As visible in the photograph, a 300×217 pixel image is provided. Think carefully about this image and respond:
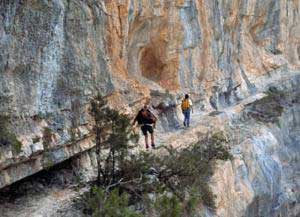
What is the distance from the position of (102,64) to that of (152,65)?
5221 mm

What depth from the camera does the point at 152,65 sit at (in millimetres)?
16594

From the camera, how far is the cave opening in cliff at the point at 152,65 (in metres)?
16.2

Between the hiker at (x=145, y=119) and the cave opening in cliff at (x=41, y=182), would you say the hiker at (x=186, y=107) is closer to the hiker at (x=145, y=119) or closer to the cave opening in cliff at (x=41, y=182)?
the hiker at (x=145, y=119)

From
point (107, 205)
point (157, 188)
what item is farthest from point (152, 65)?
point (107, 205)

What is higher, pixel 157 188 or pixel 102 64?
pixel 102 64

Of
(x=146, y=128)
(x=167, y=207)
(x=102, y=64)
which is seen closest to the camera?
(x=167, y=207)

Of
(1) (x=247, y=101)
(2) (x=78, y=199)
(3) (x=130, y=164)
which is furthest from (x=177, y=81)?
(2) (x=78, y=199)

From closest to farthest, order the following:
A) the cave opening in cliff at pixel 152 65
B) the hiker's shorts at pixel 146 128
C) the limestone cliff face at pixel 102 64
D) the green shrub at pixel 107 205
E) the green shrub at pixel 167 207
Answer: the green shrub at pixel 107 205 < the limestone cliff face at pixel 102 64 < the green shrub at pixel 167 207 < the hiker's shorts at pixel 146 128 < the cave opening in cliff at pixel 152 65

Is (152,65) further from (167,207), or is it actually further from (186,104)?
(167,207)

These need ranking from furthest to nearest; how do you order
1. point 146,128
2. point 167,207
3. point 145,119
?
point 146,128
point 145,119
point 167,207

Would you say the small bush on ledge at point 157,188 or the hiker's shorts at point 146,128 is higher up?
the hiker's shorts at point 146,128

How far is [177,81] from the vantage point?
1669 cm

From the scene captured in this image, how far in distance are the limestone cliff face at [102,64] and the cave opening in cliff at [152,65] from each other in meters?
0.03

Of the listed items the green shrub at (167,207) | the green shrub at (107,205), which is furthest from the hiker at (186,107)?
the green shrub at (107,205)
